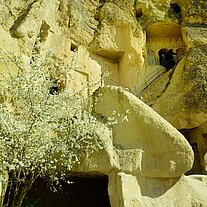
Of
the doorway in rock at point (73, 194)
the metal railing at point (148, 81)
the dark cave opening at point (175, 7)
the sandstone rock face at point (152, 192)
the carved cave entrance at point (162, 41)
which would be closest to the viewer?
the sandstone rock face at point (152, 192)

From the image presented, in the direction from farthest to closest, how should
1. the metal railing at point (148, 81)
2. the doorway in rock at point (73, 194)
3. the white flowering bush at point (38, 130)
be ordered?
the metal railing at point (148, 81) < the doorway in rock at point (73, 194) < the white flowering bush at point (38, 130)

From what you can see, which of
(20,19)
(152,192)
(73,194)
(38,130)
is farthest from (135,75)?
(38,130)

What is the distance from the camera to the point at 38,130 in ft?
13.3

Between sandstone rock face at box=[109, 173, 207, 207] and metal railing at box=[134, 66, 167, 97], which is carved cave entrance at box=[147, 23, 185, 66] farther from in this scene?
sandstone rock face at box=[109, 173, 207, 207]

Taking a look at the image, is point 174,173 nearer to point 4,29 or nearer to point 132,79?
point 4,29

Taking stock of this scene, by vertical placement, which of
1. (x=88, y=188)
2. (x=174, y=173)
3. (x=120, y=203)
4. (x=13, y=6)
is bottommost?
(x=88, y=188)

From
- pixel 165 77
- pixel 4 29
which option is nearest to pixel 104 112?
pixel 4 29

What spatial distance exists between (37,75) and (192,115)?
557cm

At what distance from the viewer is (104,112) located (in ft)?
17.5

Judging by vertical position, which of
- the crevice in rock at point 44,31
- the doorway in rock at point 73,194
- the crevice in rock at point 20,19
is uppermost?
the crevice in rock at point 20,19

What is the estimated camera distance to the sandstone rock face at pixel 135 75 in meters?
5.02

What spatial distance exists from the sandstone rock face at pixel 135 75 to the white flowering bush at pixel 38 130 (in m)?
0.39

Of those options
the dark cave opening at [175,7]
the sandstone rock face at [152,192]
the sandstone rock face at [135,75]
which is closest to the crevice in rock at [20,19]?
the sandstone rock face at [135,75]

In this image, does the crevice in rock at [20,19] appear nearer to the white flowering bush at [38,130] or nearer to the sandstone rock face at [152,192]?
the white flowering bush at [38,130]
